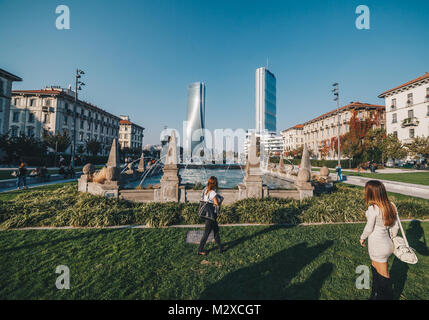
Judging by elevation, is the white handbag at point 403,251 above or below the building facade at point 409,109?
below

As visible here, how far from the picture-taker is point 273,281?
3447 mm

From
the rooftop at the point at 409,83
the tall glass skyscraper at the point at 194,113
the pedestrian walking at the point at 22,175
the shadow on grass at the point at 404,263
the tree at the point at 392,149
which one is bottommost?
the shadow on grass at the point at 404,263

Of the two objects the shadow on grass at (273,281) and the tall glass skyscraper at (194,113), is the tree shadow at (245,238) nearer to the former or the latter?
the shadow on grass at (273,281)

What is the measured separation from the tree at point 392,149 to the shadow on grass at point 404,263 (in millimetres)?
32513

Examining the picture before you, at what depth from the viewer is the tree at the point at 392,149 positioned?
1201 inches

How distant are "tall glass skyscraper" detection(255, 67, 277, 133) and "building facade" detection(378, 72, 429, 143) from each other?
10090cm

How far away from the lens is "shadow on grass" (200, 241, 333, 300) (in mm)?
3125

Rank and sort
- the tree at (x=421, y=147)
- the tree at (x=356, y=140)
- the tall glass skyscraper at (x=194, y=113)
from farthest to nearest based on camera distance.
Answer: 1. the tall glass skyscraper at (x=194, y=113)
2. the tree at (x=356, y=140)
3. the tree at (x=421, y=147)

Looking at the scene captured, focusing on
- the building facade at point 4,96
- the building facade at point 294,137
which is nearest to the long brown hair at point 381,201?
the building facade at point 4,96

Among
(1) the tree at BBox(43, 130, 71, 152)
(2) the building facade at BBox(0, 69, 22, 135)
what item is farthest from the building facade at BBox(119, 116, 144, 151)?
(1) the tree at BBox(43, 130, 71, 152)

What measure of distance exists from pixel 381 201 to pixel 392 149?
127ft

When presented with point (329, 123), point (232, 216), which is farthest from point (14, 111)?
point (329, 123)

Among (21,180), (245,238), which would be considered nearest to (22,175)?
(21,180)

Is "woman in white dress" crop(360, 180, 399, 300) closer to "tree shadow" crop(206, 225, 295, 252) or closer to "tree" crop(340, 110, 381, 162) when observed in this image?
"tree shadow" crop(206, 225, 295, 252)
